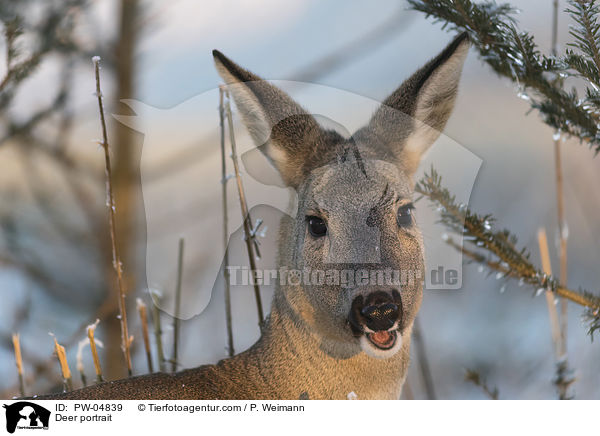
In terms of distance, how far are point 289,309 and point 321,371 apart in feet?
0.61

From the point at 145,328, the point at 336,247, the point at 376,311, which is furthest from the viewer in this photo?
the point at 145,328

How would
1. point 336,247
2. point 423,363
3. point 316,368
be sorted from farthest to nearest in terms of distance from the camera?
1. point 423,363
2. point 316,368
3. point 336,247

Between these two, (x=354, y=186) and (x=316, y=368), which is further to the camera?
(x=316, y=368)

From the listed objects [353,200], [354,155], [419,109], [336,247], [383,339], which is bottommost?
[383,339]

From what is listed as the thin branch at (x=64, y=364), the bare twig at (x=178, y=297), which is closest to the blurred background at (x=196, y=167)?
the bare twig at (x=178, y=297)

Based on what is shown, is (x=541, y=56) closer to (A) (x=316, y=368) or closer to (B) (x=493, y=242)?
(B) (x=493, y=242)

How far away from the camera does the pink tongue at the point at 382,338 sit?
4.57 feet

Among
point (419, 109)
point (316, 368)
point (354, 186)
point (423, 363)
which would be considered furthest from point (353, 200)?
point (423, 363)

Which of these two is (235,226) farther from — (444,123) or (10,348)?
(10,348)

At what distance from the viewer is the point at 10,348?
1.92 meters

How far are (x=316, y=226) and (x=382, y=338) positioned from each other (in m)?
0.32

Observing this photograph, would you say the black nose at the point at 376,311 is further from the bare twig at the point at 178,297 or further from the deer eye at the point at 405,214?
the bare twig at the point at 178,297

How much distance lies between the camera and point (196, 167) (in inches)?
69.4
